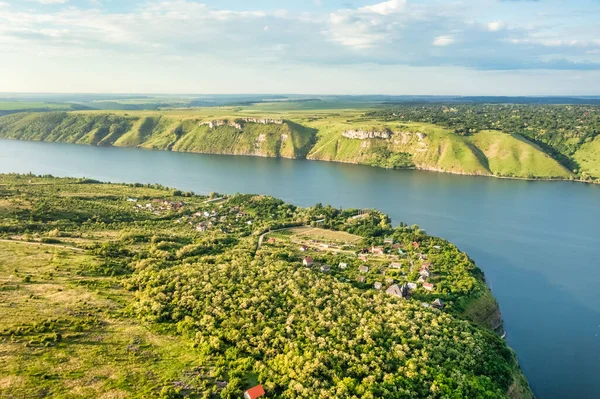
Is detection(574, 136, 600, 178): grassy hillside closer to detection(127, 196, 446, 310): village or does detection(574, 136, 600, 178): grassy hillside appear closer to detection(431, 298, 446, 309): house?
detection(127, 196, 446, 310): village

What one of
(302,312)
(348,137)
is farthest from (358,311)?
(348,137)

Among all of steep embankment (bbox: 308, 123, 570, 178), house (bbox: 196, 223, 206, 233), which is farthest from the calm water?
house (bbox: 196, 223, 206, 233)

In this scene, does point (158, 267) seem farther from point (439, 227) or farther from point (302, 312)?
point (439, 227)

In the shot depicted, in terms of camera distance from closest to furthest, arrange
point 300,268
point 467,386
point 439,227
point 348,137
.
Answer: point 467,386 → point 300,268 → point 439,227 → point 348,137

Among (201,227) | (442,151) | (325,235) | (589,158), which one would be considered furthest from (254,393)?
(589,158)

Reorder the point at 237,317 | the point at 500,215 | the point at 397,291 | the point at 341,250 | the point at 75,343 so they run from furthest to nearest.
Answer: the point at 500,215, the point at 341,250, the point at 397,291, the point at 237,317, the point at 75,343

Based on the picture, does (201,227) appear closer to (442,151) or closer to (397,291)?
(397,291)
